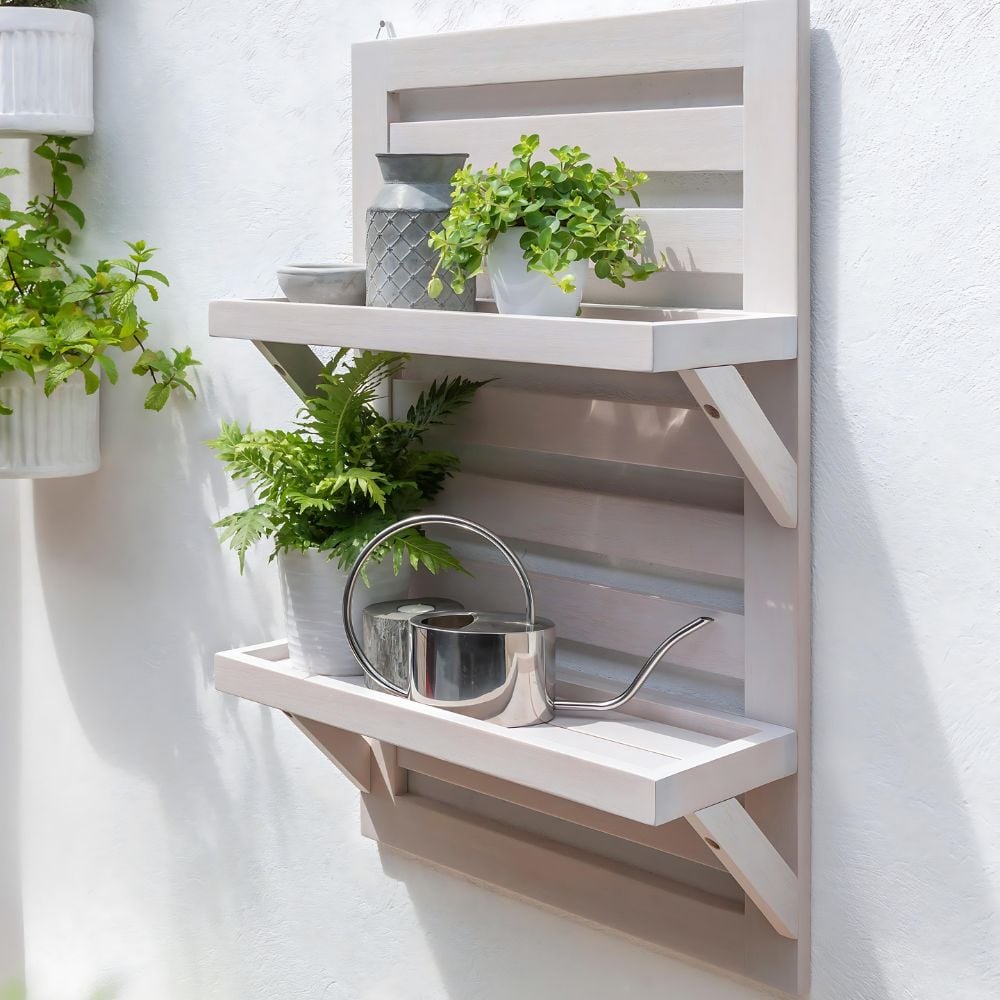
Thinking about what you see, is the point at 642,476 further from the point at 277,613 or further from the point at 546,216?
the point at 277,613

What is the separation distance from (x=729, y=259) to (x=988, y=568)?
31 centimetres

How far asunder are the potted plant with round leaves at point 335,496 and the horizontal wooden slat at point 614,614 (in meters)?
0.07

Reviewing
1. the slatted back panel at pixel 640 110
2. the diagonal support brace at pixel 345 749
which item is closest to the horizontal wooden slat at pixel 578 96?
the slatted back panel at pixel 640 110

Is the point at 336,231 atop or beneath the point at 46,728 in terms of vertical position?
atop

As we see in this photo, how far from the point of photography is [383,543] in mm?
1166

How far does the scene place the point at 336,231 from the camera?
1.37 metres

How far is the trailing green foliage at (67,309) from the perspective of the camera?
144 cm

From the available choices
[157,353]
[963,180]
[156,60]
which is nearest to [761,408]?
[963,180]

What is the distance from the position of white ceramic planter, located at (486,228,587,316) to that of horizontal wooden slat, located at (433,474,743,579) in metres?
0.21

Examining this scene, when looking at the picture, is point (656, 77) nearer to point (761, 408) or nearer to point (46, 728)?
point (761, 408)

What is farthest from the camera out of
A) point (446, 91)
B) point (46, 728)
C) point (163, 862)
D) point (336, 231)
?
point (46, 728)

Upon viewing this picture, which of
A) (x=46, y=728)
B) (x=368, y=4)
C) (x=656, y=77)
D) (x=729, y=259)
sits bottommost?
(x=46, y=728)

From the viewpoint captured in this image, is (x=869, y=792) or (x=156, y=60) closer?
(x=869, y=792)

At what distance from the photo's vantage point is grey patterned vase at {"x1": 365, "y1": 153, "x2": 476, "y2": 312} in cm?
108
